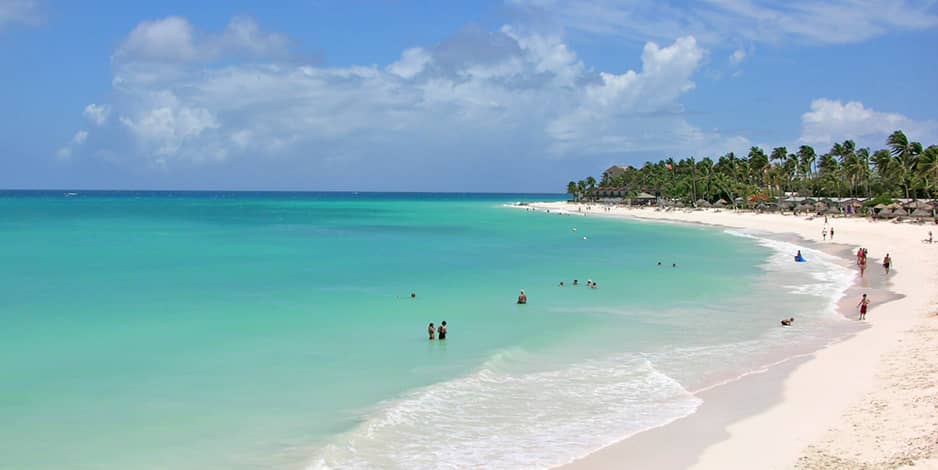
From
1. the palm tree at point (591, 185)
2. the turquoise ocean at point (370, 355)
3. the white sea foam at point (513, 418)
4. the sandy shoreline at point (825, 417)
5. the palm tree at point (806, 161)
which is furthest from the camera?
the palm tree at point (591, 185)

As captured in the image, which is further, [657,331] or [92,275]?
[92,275]

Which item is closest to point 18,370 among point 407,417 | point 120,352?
point 120,352

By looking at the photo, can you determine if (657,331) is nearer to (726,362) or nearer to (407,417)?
(726,362)

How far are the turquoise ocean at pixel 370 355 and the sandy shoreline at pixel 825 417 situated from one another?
67 centimetres

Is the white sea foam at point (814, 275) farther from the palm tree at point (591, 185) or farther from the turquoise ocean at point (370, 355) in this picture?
the palm tree at point (591, 185)

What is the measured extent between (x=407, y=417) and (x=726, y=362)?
8.25 metres

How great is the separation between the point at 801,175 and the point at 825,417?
4077 inches

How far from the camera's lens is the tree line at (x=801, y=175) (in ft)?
244

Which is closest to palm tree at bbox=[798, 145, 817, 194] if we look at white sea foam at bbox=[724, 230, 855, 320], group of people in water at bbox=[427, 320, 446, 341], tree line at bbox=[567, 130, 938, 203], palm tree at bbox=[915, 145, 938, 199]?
tree line at bbox=[567, 130, 938, 203]

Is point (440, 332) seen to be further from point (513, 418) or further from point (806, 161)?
point (806, 161)

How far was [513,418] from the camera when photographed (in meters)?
13.3

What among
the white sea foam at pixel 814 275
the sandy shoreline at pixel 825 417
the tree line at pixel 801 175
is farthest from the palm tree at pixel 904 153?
the sandy shoreline at pixel 825 417

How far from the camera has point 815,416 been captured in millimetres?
12641

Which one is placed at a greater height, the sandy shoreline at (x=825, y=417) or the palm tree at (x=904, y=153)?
the palm tree at (x=904, y=153)
